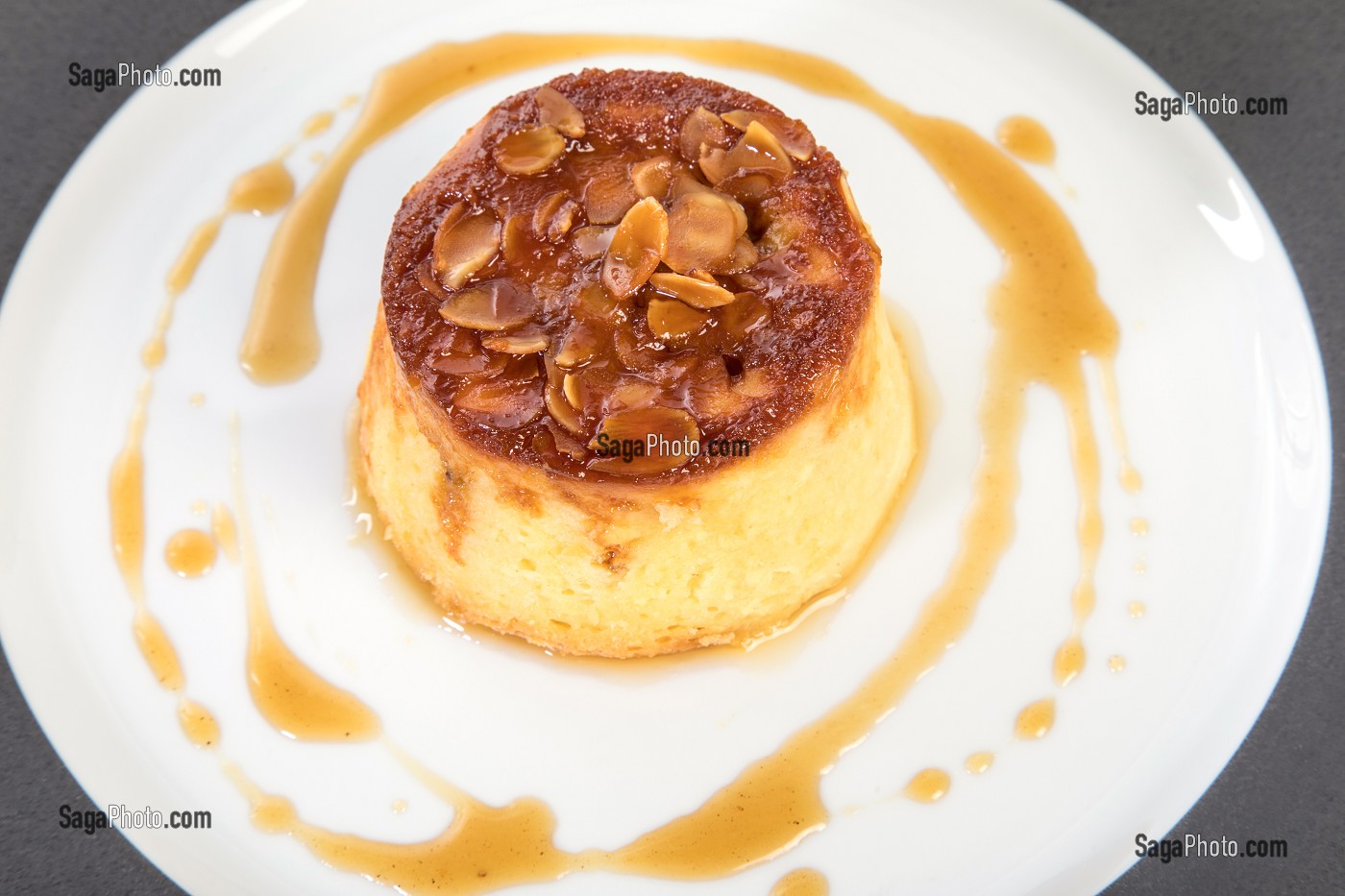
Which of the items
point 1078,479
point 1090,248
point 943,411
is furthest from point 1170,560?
Answer: point 1090,248

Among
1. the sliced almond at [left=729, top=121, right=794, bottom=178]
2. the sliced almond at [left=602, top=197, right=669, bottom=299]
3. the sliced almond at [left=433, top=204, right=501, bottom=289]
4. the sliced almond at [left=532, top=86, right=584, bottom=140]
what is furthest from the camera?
the sliced almond at [left=532, top=86, right=584, bottom=140]

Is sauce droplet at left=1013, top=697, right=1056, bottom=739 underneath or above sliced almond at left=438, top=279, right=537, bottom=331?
underneath

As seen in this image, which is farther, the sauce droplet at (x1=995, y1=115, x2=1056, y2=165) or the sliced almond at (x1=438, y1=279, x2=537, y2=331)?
the sauce droplet at (x1=995, y1=115, x2=1056, y2=165)

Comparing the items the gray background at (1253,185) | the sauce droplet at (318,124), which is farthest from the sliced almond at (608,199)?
the gray background at (1253,185)

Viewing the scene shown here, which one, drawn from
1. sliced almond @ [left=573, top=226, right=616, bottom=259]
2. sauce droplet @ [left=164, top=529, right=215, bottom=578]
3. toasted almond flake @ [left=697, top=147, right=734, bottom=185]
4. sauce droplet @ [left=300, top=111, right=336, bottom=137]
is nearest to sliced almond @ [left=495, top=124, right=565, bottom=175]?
sliced almond @ [left=573, top=226, right=616, bottom=259]

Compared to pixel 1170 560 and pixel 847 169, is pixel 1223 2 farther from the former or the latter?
pixel 1170 560

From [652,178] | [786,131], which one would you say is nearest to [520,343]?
[652,178]

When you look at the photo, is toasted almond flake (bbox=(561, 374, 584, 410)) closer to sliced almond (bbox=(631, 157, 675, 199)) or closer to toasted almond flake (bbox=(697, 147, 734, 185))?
sliced almond (bbox=(631, 157, 675, 199))
